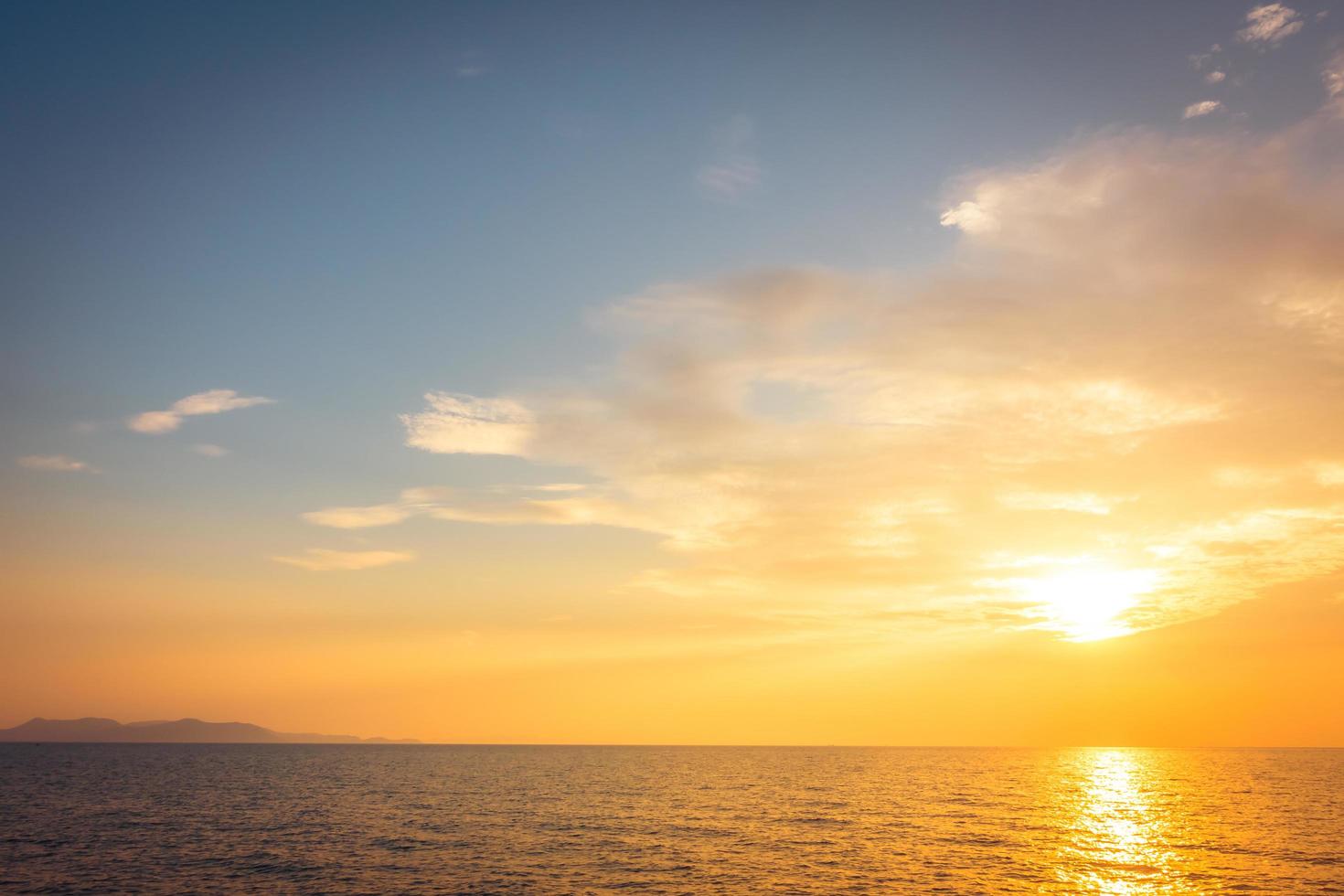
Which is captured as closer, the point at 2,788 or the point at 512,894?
the point at 512,894

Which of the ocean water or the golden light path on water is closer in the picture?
the ocean water

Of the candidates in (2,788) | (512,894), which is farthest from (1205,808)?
→ (2,788)

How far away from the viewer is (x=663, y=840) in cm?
7794

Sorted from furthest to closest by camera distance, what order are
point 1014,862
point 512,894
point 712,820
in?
point 712,820, point 1014,862, point 512,894

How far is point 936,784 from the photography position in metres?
163

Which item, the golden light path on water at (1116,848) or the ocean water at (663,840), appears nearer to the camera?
the ocean water at (663,840)

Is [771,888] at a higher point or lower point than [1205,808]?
higher

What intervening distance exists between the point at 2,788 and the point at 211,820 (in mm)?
77744

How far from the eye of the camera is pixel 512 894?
53.9m

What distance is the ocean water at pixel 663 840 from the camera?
59.2 meters

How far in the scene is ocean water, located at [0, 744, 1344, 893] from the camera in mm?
59156

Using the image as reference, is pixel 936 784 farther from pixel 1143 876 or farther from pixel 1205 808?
pixel 1143 876

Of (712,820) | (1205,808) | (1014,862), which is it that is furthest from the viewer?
(1205,808)

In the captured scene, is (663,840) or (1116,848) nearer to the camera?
(1116,848)
